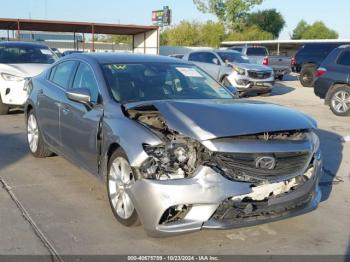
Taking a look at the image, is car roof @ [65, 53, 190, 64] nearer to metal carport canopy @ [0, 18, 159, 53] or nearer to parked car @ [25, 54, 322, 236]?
parked car @ [25, 54, 322, 236]

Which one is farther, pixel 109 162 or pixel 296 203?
pixel 109 162

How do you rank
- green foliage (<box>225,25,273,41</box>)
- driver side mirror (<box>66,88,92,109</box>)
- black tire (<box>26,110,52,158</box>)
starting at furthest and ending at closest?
green foliage (<box>225,25,273,41</box>) < black tire (<box>26,110,52,158</box>) < driver side mirror (<box>66,88,92,109</box>)

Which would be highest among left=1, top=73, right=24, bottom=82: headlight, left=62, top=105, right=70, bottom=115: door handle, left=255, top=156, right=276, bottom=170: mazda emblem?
left=62, top=105, right=70, bottom=115: door handle

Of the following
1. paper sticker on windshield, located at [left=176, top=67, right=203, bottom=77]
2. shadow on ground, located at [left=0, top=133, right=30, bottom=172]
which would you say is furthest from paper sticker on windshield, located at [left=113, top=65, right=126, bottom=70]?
shadow on ground, located at [left=0, top=133, right=30, bottom=172]

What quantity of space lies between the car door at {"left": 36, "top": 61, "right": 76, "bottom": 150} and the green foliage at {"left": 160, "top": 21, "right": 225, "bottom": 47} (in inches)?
2421

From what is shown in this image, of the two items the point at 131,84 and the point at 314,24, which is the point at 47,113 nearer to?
the point at 131,84

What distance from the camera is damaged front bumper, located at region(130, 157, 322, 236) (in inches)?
155

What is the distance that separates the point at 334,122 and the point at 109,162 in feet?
25.8

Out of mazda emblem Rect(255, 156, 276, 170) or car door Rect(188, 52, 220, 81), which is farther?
car door Rect(188, 52, 220, 81)

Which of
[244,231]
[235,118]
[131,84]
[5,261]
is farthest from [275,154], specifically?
[5,261]

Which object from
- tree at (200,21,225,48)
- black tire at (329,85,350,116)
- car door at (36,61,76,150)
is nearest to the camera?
car door at (36,61,76,150)

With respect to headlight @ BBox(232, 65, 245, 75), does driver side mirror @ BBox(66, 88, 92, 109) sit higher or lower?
higher

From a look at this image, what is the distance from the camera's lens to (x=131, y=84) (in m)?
5.38

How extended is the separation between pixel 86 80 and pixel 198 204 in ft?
7.82
